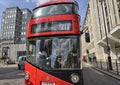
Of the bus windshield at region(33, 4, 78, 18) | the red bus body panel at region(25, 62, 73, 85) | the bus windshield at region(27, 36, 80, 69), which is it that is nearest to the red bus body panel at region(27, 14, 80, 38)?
the bus windshield at region(27, 36, 80, 69)

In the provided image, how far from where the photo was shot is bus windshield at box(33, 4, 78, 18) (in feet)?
22.4

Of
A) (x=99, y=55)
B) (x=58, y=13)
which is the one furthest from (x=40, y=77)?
(x=99, y=55)

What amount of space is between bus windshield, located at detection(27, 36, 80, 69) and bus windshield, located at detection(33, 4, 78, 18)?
4.01ft

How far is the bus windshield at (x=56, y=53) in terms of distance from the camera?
5887mm

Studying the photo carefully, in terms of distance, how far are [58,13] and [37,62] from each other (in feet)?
7.23

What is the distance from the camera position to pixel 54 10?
22.8 feet

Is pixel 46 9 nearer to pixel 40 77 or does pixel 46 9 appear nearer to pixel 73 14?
pixel 73 14

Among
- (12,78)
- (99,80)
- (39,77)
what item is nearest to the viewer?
(39,77)

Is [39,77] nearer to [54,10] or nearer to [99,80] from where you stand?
[54,10]

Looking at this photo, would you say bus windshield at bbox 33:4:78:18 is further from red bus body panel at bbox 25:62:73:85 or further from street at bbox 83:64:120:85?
street at bbox 83:64:120:85

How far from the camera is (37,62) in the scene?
19.9 ft

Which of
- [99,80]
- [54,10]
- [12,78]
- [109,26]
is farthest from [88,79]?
[109,26]

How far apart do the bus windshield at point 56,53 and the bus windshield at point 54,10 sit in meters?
1.22

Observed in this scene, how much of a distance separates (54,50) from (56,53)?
0.46 feet
